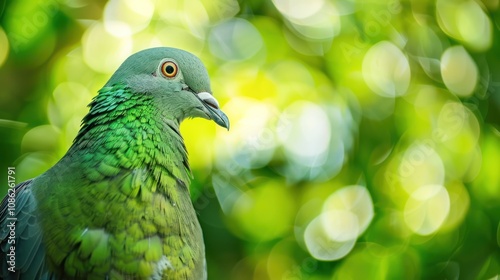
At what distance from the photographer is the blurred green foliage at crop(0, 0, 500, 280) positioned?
471 centimetres

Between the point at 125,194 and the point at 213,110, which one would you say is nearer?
the point at 125,194

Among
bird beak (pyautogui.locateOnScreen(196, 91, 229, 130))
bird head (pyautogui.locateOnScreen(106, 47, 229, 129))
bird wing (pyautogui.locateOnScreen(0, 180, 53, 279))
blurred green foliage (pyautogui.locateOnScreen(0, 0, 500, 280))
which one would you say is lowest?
blurred green foliage (pyautogui.locateOnScreen(0, 0, 500, 280))

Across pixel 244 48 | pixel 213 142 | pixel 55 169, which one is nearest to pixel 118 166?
pixel 55 169

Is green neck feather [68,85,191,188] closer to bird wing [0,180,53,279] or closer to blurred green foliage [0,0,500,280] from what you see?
bird wing [0,180,53,279]

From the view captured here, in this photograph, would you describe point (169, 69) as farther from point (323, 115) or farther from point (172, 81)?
point (323, 115)

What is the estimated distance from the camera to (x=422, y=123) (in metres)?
5.63

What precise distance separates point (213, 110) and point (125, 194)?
52 cm

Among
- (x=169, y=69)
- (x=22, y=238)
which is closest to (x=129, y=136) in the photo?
(x=169, y=69)

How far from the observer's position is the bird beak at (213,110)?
249 cm

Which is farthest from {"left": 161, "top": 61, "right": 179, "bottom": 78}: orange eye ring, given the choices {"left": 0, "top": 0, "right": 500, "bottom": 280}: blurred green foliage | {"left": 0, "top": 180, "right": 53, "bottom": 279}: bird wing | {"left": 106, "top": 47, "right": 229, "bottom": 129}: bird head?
{"left": 0, "top": 0, "right": 500, "bottom": 280}: blurred green foliage

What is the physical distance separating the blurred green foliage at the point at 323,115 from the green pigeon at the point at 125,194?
2.19m

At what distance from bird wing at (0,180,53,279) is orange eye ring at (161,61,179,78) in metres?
0.68

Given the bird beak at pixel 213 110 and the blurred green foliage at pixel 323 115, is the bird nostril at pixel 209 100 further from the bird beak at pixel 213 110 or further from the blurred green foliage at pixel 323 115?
the blurred green foliage at pixel 323 115

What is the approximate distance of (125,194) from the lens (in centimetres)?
217
